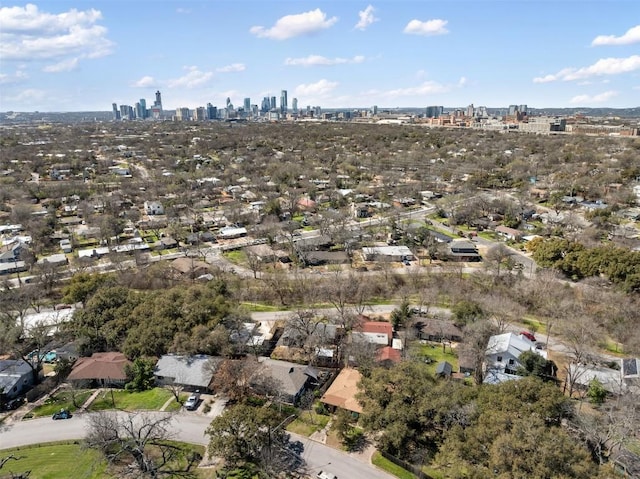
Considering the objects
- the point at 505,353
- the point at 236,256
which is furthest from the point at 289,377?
the point at 236,256

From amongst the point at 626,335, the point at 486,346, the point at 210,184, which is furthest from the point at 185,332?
the point at 210,184

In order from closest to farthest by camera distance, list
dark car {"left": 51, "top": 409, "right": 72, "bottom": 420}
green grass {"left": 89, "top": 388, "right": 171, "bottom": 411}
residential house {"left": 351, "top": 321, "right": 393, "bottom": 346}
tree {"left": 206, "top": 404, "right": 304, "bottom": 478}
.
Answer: tree {"left": 206, "top": 404, "right": 304, "bottom": 478}, dark car {"left": 51, "top": 409, "right": 72, "bottom": 420}, green grass {"left": 89, "top": 388, "right": 171, "bottom": 411}, residential house {"left": 351, "top": 321, "right": 393, "bottom": 346}

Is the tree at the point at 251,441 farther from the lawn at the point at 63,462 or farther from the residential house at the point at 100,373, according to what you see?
the residential house at the point at 100,373

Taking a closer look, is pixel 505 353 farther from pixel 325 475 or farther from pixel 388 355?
pixel 325 475

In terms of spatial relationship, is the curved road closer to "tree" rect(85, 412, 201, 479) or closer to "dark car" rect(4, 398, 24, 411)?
"tree" rect(85, 412, 201, 479)

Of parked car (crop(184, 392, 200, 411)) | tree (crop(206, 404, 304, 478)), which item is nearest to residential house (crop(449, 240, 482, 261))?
parked car (crop(184, 392, 200, 411))

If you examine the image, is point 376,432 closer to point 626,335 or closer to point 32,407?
point 32,407

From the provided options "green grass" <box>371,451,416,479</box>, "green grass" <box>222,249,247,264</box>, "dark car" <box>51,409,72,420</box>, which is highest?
"green grass" <box>222,249,247,264</box>
